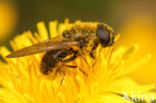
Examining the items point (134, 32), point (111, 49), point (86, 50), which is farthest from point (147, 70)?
point (86, 50)

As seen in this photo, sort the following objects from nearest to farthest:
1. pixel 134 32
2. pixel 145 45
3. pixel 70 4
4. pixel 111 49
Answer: pixel 111 49 < pixel 145 45 < pixel 134 32 < pixel 70 4

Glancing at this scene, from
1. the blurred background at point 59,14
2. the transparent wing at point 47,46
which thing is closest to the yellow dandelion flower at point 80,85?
the transparent wing at point 47,46

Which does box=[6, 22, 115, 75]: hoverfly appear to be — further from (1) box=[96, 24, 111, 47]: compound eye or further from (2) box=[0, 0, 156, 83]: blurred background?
(2) box=[0, 0, 156, 83]: blurred background

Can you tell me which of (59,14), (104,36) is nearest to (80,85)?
(104,36)

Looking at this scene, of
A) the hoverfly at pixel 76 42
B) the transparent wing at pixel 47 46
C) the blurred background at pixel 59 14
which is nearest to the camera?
A: the transparent wing at pixel 47 46

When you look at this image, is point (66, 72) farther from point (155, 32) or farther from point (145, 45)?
point (155, 32)

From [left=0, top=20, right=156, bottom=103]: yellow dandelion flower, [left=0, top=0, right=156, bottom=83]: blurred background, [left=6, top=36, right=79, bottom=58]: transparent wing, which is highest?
[left=0, top=0, right=156, bottom=83]: blurred background

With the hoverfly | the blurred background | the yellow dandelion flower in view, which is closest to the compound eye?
the hoverfly

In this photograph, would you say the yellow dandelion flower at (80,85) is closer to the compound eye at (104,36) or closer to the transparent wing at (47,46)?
the compound eye at (104,36)
